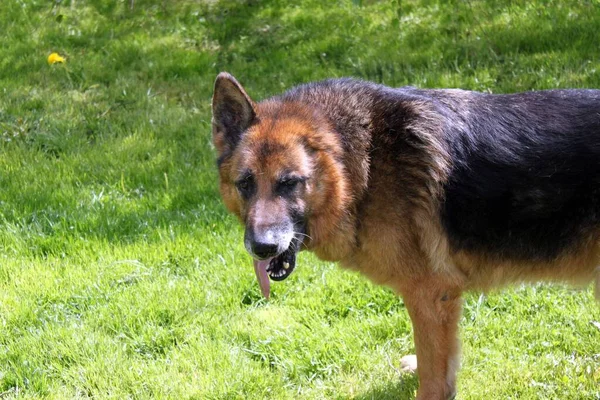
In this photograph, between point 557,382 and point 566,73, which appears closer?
point 557,382

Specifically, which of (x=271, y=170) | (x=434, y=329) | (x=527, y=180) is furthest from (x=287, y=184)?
(x=527, y=180)

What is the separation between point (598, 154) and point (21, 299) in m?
4.13

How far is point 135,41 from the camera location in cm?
980

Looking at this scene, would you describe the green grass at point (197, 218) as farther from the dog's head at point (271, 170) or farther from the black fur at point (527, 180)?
the black fur at point (527, 180)

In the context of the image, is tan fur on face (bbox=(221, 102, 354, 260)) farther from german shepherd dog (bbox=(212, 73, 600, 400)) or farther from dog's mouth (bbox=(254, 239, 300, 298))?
dog's mouth (bbox=(254, 239, 300, 298))

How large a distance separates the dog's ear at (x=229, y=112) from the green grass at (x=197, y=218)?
4.71 ft

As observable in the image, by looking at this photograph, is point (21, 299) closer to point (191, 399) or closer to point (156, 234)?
point (156, 234)

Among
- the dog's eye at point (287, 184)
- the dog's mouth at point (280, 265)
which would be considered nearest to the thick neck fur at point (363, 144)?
the dog's mouth at point (280, 265)

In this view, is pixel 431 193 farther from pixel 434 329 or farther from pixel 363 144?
pixel 434 329

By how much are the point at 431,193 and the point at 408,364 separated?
1268 mm

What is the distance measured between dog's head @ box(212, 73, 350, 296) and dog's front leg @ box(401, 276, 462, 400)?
2.38ft

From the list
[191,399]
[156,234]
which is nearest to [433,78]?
[156,234]

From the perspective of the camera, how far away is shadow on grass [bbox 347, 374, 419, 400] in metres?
4.27

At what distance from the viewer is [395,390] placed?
4.32 meters
